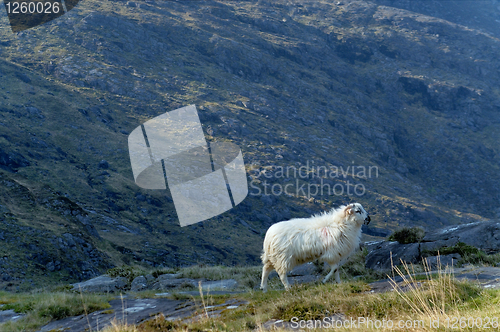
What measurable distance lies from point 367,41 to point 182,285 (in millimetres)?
191616

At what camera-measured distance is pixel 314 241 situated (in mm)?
11578

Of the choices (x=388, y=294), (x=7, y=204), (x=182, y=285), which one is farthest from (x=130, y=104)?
(x=388, y=294)

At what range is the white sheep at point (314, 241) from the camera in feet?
37.8

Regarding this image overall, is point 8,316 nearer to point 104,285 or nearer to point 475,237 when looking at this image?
point 104,285

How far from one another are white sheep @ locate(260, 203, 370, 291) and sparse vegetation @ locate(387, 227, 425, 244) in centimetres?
423

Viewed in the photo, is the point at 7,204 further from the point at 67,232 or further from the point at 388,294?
the point at 388,294

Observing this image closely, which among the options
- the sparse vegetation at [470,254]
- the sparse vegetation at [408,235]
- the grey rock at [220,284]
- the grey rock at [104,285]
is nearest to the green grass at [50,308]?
the grey rock at [104,285]

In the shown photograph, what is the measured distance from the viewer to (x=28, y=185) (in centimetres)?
4197

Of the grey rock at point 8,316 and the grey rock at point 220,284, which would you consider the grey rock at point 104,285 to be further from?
the grey rock at point 8,316

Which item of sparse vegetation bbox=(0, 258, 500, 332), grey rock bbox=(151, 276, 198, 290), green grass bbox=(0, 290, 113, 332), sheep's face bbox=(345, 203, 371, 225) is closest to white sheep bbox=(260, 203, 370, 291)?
sheep's face bbox=(345, 203, 371, 225)

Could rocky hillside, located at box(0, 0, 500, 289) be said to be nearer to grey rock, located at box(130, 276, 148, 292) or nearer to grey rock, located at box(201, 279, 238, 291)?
grey rock, located at box(130, 276, 148, 292)

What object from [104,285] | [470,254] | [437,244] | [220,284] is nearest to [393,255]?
[437,244]

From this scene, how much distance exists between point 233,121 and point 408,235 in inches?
3772

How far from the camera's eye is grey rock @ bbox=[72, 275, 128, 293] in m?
15.0
